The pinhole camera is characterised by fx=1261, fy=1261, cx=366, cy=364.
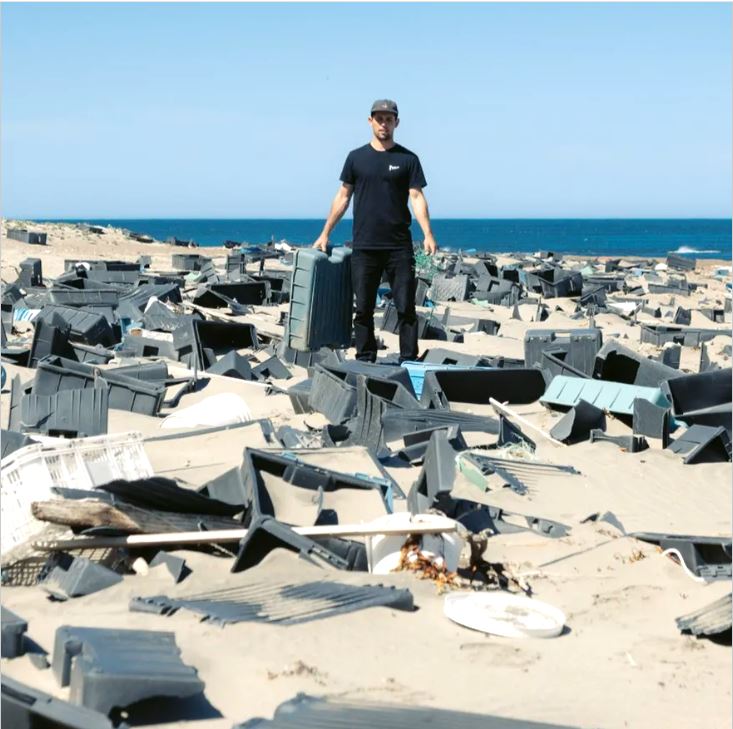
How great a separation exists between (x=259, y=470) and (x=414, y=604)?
4.65 feet

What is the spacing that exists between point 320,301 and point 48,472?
5469mm

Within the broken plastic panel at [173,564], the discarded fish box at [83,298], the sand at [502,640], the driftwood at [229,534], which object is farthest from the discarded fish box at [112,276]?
the broken plastic panel at [173,564]

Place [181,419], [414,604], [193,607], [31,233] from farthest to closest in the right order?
[31,233] → [181,419] → [414,604] → [193,607]

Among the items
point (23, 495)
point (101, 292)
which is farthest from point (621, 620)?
point (101, 292)

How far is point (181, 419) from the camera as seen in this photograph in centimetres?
758

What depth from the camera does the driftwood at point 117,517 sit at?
452cm

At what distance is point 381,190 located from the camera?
9016mm

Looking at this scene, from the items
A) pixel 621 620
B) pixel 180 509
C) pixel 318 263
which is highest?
pixel 318 263

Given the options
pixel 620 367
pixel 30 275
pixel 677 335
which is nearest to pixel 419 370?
pixel 620 367

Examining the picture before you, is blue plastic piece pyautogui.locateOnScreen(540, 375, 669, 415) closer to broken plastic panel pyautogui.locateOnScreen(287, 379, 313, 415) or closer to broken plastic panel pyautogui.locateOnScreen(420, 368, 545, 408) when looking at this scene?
broken plastic panel pyautogui.locateOnScreen(420, 368, 545, 408)

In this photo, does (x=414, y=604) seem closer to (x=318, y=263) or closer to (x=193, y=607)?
(x=193, y=607)

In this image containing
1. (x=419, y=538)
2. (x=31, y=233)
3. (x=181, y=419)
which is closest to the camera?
(x=419, y=538)

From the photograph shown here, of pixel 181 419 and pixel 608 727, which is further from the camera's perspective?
pixel 181 419

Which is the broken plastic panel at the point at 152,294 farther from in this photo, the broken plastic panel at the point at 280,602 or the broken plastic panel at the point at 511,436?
the broken plastic panel at the point at 280,602
